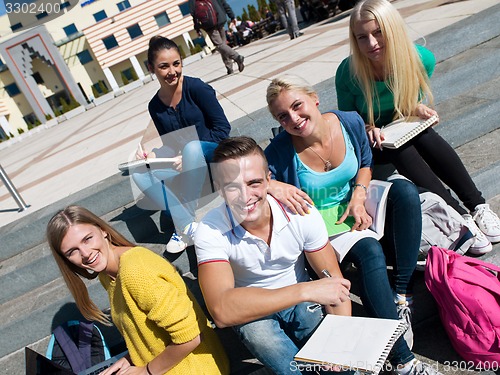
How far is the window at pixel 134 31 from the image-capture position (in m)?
30.2

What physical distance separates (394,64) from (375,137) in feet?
1.47

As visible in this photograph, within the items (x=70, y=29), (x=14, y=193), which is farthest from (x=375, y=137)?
(x=70, y=29)

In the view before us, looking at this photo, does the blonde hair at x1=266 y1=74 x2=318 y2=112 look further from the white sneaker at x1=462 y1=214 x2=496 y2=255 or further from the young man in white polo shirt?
the white sneaker at x1=462 y1=214 x2=496 y2=255

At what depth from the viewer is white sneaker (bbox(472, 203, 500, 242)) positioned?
6.98 feet

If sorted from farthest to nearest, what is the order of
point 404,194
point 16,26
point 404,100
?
1. point 16,26
2. point 404,100
3. point 404,194

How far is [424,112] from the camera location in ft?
7.34

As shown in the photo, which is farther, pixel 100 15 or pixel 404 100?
pixel 100 15

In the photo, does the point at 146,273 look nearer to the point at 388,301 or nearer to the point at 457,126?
the point at 388,301

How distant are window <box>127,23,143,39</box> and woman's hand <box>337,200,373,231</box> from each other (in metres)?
32.6

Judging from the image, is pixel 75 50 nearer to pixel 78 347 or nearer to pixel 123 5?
pixel 123 5

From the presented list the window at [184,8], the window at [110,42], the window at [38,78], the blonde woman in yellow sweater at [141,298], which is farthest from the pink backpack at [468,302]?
the window at [38,78]

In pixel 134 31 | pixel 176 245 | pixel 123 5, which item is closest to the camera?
pixel 176 245

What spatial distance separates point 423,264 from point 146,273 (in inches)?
58.4

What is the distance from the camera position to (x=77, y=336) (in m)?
2.23
